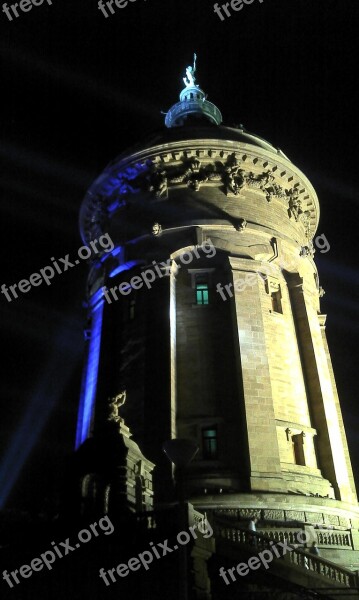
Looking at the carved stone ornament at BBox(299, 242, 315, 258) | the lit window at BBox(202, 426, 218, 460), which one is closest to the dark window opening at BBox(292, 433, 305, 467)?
the lit window at BBox(202, 426, 218, 460)

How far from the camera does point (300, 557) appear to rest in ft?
53.3

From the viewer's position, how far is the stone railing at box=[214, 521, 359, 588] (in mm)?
15695

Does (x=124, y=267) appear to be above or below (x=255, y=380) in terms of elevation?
above

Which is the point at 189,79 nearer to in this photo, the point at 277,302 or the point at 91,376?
the point at 277,302

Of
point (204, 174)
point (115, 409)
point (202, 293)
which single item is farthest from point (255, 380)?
point (204, 174)

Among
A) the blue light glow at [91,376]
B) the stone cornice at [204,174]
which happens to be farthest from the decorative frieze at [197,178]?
the blue light glow at [91,376]

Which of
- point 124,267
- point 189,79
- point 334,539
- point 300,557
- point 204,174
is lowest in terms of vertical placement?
point 300,557

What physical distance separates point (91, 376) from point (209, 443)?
8.35 meters

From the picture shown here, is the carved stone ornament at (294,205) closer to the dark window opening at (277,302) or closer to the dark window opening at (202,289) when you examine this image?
the dark window opening at (277,302)

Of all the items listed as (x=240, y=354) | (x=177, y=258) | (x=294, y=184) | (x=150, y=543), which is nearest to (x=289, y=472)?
(x=240, y=354)

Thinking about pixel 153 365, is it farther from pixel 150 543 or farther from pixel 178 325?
pixel 150 543

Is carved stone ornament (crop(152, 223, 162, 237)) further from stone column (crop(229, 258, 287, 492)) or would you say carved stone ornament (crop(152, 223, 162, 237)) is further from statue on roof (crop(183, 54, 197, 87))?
statue on roof (crop(183, 54, 197, 87))

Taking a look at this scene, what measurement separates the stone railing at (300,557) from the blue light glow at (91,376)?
38.7 ft

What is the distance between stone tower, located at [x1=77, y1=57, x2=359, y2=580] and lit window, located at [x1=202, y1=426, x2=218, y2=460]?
0.06m
